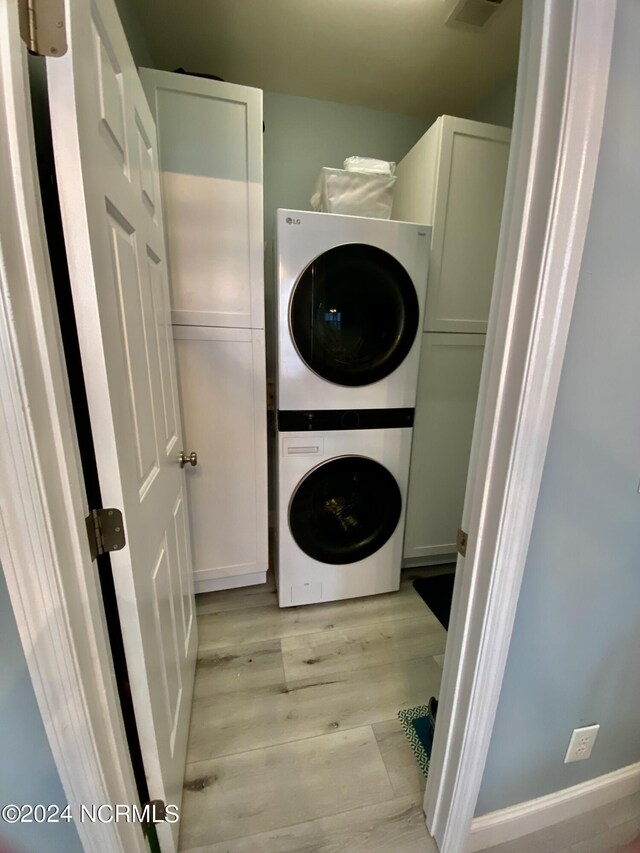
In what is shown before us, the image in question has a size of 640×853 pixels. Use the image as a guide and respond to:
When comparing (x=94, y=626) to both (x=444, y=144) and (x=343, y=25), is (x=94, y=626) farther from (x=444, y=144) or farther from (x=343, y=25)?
(x=343, y=25)

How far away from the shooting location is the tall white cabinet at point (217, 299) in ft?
4.24

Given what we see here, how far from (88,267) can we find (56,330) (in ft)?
0.37

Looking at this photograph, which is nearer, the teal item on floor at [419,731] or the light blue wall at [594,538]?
the light blue wall at [594,538]

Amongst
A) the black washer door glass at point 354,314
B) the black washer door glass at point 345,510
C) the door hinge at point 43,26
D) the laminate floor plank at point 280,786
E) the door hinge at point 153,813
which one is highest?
the door hinge at point 43,26

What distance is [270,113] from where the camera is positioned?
73.8 inches

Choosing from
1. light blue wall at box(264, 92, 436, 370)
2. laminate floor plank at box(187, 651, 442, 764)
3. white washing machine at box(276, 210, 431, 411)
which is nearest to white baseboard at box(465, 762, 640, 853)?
laminate floor plank at box(187, 651, 442, 764)

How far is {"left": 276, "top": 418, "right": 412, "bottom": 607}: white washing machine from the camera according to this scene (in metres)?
1.54

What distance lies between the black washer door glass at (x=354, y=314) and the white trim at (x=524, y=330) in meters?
0.81

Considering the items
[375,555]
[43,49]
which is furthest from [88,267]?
[375,555]

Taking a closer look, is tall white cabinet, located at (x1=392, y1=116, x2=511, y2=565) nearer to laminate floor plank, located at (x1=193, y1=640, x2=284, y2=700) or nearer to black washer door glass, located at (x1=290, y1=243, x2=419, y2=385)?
black washer door glass, located at (x1=290, y1=243, x2=419, y2=385)

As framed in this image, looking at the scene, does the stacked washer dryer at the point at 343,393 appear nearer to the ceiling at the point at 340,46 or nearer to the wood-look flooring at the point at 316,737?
the wood-look flooring at the point at 316,737

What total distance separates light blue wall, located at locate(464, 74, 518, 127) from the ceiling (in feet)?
0.11

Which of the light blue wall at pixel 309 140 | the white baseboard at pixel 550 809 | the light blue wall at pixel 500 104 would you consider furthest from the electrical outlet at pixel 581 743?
the light blue wall at pixel 500 104

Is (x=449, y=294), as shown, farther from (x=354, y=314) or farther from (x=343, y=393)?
(x=343, y=393)
